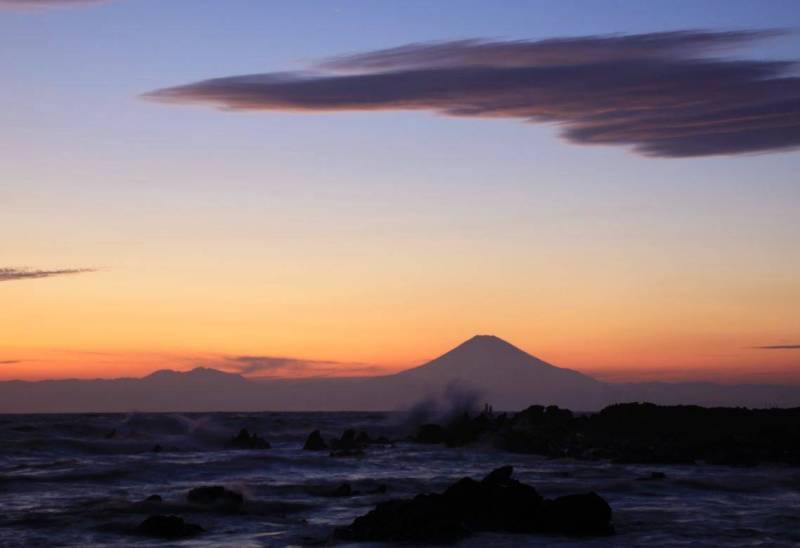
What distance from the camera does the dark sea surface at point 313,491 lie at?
30734 millimetres

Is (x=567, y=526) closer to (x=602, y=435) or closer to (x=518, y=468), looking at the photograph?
(x=518, y=468)

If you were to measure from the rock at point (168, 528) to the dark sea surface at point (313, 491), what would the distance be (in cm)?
51

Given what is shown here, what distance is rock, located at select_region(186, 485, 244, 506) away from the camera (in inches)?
1483

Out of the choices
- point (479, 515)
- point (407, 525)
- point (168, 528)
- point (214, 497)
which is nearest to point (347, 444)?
point (214, 497)

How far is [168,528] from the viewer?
3086cm

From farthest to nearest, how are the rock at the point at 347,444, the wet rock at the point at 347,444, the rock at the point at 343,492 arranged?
the wet rock at the point at 347,444 < the rock at the point at 347,444 < the rock at the point at 343,492

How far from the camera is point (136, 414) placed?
112312 mm

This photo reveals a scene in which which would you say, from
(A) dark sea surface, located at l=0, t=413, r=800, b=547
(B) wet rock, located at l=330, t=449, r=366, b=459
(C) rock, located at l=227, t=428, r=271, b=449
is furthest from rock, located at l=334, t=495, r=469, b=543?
(C) rock, located at l=227, t=428, r=271, b=449

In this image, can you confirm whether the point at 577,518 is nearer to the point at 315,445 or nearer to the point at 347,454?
the point at 347,454

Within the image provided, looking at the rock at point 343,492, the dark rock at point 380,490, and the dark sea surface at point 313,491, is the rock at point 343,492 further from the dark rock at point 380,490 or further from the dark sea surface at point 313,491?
the dark rock at point 380,490

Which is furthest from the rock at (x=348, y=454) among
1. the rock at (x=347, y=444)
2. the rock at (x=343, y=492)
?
the rock at (x=343, y=492)

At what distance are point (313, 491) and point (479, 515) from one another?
14666 millimetres

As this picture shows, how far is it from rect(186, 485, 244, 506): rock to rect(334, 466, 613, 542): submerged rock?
8524 millimetres

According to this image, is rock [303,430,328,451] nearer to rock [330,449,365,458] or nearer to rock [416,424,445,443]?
rock [330,449,365,458]
